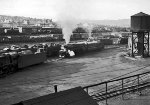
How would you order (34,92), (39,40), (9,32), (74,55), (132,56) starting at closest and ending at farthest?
(34,92), (132,56), (74,55), (39,40), (9,32)

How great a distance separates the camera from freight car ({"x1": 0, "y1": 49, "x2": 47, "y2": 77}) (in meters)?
24.3

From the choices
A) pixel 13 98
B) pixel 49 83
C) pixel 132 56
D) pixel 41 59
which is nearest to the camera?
pixel 13 98

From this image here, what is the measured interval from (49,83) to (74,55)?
19.1 meters

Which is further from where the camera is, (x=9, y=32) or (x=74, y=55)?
(x=9, y=32)

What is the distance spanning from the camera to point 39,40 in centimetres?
5934

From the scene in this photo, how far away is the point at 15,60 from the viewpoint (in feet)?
86.1

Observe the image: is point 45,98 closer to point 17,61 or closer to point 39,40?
point 17,61

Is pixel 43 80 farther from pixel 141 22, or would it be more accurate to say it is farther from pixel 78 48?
pixel 141 22

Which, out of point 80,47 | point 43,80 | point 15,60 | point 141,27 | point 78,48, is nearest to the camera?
point 43,80

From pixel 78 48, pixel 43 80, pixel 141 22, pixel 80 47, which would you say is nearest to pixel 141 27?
pixel 141 22

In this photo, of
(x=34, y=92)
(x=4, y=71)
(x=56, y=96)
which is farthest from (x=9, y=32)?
(x=56, y=96)

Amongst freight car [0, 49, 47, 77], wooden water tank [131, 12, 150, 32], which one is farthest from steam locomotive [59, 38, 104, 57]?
wooden water tank [131, 12, 150, 32]

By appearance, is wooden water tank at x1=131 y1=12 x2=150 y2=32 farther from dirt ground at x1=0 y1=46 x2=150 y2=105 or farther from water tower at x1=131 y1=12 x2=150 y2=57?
dirt ground at x1=0 y1=46 x2=150 y2=105

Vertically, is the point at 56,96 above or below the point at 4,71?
above
